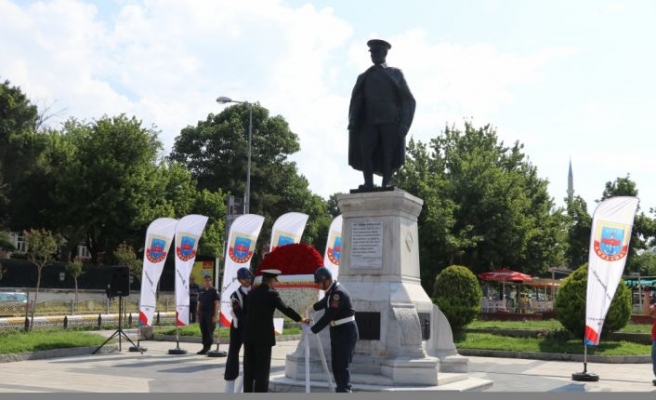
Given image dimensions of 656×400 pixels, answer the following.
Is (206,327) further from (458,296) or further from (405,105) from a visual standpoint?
(405,105)

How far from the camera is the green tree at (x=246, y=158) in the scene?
177 ft

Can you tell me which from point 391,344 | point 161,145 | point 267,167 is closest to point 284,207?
point 267,167

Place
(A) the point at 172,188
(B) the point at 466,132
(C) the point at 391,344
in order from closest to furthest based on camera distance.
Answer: (C) the point at 391,344 < (B) the point at 466,132 < (A) the point at 172,188

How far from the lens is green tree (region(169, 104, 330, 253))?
53.8m

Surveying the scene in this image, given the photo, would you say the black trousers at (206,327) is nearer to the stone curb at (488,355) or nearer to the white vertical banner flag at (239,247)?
the white vertical banner flag at (239,247)

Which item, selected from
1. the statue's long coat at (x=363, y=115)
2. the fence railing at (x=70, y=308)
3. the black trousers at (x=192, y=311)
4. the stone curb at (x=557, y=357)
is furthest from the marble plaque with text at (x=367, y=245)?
the black trousers at (x=192, y=311)

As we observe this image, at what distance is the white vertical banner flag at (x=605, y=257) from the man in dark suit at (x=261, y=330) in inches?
288

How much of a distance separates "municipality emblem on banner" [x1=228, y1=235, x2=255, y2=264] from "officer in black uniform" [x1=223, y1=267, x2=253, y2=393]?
7.86m

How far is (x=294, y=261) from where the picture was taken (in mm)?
9852

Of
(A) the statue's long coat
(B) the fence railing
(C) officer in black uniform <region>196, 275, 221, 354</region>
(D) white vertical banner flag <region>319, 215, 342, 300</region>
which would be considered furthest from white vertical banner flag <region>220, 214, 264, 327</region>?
(B) the fence railing

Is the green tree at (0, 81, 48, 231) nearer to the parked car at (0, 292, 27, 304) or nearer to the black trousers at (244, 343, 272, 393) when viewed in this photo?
the parked car at (0, 292, 27, 304)

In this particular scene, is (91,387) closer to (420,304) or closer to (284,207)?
(420,304)

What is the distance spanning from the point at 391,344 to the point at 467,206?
26060mm

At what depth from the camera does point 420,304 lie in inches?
438
